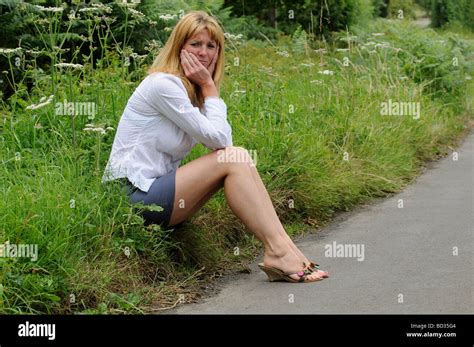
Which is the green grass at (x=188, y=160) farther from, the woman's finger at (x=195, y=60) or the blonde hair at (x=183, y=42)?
the woman's finger at (x=195, y=60)

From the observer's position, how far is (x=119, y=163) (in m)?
6.20

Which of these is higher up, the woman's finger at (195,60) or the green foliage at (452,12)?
the woman's finger at (195,60)

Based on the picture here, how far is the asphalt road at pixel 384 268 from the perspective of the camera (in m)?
5.64

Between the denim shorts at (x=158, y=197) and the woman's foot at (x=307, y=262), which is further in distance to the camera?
the woman's foot at (x=307, y=262)

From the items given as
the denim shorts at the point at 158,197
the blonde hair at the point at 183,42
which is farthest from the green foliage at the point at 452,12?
the denim shorts at the point at 158,197

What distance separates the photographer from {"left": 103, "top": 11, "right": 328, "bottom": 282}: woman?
6.08 metres

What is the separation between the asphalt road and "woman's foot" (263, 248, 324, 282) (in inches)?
2.3

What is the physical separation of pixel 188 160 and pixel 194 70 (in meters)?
1.19

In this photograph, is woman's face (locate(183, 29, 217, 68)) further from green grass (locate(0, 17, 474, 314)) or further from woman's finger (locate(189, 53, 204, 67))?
green grass (locate(0, 17, 474, 314))

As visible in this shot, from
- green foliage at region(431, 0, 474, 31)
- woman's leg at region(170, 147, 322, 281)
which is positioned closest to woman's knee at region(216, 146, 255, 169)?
woman's leg at region(170, 147, 322, 281)

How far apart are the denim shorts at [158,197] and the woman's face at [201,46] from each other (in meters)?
0.82

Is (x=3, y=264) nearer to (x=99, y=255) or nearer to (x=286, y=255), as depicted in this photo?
(x=99, y=255)

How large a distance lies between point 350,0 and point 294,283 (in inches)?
462

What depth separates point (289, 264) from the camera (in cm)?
612
